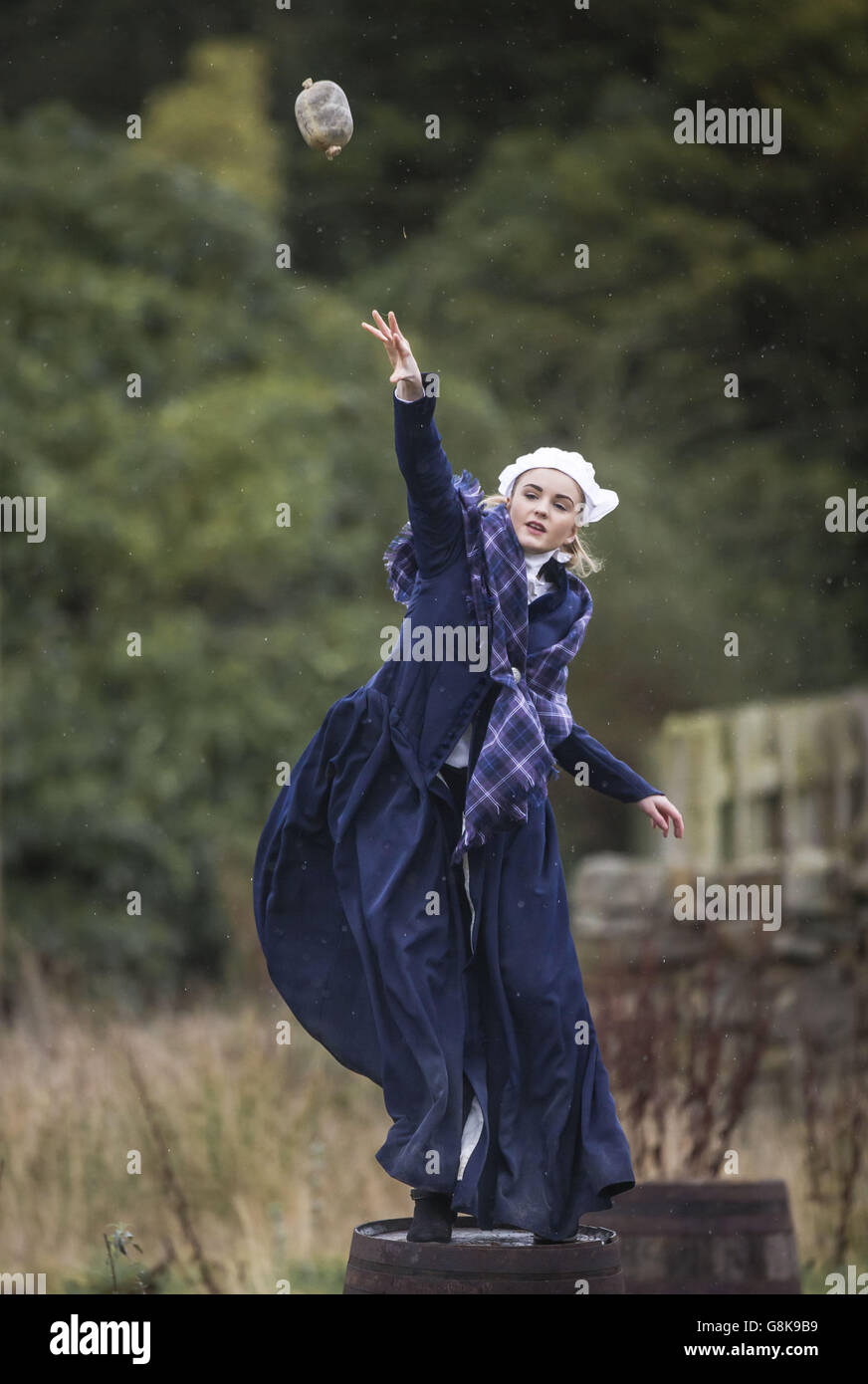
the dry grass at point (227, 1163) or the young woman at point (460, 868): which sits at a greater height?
the young woman at point (460, 868)

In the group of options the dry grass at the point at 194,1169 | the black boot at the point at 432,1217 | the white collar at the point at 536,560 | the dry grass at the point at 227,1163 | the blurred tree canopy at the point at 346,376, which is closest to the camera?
the black boot at the point at 432,1217

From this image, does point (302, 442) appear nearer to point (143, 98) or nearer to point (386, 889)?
point (143, 98)

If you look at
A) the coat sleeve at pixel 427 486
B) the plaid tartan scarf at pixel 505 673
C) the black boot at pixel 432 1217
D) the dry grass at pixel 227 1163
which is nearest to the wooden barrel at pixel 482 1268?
the black boot at pixel 432 1217

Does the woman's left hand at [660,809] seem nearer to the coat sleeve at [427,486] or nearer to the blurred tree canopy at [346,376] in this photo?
the coat sleeve at [427,486]

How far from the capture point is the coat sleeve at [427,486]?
3744 mm

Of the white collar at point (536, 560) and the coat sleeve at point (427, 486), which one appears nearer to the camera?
the coat sleeve at point (427, 486)

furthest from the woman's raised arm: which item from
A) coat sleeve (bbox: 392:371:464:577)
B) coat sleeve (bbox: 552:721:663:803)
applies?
coat sleeve (bbox: 552:721:663:803)

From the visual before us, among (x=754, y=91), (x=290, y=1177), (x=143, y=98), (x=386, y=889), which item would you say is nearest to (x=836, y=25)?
(x=754, y=91)

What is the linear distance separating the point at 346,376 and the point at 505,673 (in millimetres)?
8311

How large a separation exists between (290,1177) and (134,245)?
22.0 ft

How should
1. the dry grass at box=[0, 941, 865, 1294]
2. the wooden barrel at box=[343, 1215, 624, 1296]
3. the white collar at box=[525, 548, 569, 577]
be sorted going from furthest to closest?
1. the dry grass at box=[0, 941, 865, 1294]
2. the white collar at box=[525, 548, 569, 577]
3. the wooden barrel at box=[343, 1215, 624, 1296]

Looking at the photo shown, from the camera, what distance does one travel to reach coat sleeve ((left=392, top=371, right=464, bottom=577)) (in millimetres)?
3744

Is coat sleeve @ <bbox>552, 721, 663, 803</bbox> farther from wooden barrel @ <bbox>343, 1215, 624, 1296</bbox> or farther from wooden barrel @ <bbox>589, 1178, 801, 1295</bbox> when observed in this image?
wooden barrel @ <bbox>589, 1178, 801, 1295</bbox>

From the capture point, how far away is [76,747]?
10.2 m
